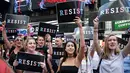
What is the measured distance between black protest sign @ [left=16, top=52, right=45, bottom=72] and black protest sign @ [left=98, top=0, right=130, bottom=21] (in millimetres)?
1973

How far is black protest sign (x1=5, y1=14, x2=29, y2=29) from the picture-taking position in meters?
8.65

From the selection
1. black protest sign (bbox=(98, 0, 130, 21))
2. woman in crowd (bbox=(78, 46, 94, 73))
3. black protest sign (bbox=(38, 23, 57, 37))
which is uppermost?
black protest sign (bbox=(98, 0, 130, 21))

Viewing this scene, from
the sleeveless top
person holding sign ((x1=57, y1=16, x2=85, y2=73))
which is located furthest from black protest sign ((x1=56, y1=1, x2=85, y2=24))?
the sleeveless top

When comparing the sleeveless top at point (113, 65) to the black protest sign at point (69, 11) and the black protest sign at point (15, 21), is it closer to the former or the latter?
the black protest sign at point (69, 11)

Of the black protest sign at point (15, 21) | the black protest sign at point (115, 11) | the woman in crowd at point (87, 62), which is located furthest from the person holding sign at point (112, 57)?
the black protest sign at point (15, 21)

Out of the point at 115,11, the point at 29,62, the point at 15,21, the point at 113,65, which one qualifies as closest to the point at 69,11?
the point at 115,11

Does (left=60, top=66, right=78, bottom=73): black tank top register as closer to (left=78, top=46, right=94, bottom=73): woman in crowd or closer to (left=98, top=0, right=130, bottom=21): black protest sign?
(left=78, top=46, right=94, bottom=73): woman in crowd

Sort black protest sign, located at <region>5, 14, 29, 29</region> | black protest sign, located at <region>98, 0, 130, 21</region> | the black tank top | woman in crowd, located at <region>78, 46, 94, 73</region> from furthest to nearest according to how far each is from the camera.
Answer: black protest sign, located at <region>5, 14, 29, 29</region>
black protest sign, located at <region>98, 0, 130, 21</region>
woman in crowd, located at <region>78, 46, 94, 73</region>
the black tank top

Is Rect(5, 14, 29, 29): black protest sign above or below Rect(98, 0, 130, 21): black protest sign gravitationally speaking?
below

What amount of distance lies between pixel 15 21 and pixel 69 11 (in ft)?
6.88

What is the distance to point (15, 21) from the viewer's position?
8758 mm

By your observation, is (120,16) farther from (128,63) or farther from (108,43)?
(108,43)

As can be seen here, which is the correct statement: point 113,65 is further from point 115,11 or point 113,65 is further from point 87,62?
point 115,11

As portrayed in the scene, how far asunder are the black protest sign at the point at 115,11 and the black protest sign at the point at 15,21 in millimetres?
2471
